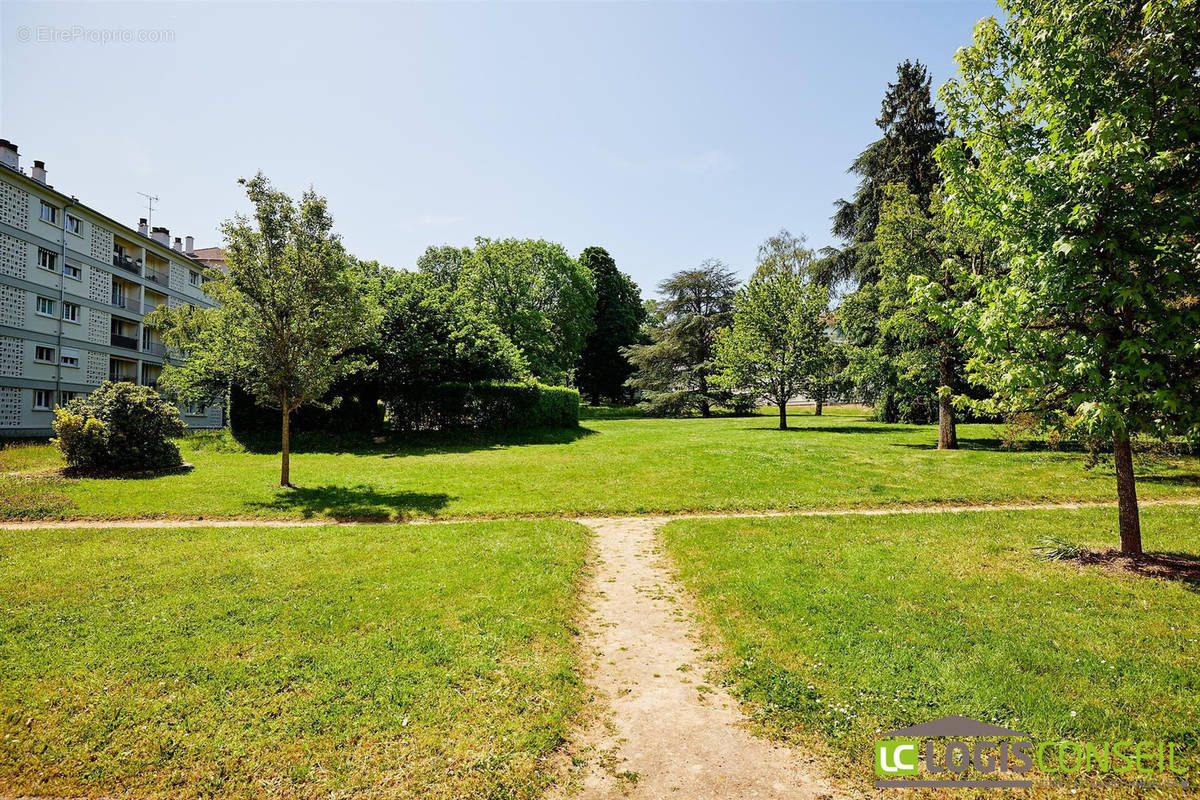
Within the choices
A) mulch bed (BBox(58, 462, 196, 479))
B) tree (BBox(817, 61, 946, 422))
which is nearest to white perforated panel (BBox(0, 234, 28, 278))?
mulch bed (BBox(58, 462, 196, 479))

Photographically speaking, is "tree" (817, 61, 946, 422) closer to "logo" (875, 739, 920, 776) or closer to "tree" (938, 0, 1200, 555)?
"tree" (938, 0, 1200, 555)

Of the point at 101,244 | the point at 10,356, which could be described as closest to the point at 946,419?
the point at 10,356

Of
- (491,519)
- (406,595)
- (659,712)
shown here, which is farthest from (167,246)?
(659,712)

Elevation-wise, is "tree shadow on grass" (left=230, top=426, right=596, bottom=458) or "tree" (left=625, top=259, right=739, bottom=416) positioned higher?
"tree" (left=625, top=259, right=739, bottom=416)

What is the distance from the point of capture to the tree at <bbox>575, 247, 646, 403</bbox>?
195 ft

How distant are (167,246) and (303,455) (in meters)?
38.3

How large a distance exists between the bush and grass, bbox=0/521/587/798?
830 cm

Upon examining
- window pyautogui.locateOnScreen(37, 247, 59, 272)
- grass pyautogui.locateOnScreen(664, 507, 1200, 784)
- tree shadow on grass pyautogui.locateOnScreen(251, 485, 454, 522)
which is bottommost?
grass pyautogui.locateOnScreen(664, 507, 1200, 784)

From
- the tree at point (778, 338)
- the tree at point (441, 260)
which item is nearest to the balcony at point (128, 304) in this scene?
the tree at point (441, 260)

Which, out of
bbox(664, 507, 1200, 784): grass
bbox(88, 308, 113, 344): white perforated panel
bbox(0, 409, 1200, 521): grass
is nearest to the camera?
bbox(664, 507, 1200, 784): grass

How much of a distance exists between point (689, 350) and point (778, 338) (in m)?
12.8

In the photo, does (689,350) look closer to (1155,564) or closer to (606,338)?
(606,338)

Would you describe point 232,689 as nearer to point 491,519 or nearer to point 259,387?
point 491,519

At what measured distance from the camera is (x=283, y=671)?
17.9ft
